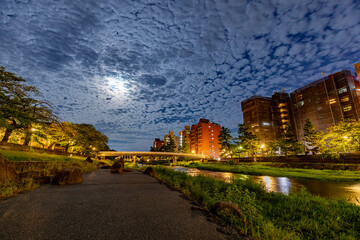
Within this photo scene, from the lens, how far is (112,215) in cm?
389

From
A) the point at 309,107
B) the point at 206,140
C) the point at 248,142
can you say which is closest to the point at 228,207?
the point at 248,142

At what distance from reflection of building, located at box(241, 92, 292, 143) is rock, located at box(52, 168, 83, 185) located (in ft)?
264

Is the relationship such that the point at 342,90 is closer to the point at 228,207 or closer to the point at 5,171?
the point at 228,207

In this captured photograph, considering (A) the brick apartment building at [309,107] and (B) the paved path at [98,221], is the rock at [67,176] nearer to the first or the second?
(B) the paved path at [98,221]

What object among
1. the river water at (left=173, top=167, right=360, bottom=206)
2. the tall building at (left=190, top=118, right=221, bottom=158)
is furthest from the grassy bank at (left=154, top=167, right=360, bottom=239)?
the tall building at (left=190, top=118, right=221, bottom=158)

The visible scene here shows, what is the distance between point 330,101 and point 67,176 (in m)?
77.7

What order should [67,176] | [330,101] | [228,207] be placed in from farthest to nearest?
[330,101] < [67,176] < [228,207]

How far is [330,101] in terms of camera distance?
180 feet

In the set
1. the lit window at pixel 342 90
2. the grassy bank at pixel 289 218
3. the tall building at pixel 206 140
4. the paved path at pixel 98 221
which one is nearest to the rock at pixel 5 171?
the paved path at pixel 98 221

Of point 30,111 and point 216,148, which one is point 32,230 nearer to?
point 30,111

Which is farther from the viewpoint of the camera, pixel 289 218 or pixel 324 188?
pixel 324 188

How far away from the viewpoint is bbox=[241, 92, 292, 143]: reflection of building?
7638cm

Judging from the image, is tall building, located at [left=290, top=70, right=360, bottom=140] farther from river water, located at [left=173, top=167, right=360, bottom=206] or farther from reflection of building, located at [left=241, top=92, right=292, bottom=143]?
river water, located at [left=173, top=167, right=360, bottom=206]

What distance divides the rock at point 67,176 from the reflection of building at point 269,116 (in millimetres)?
80470
